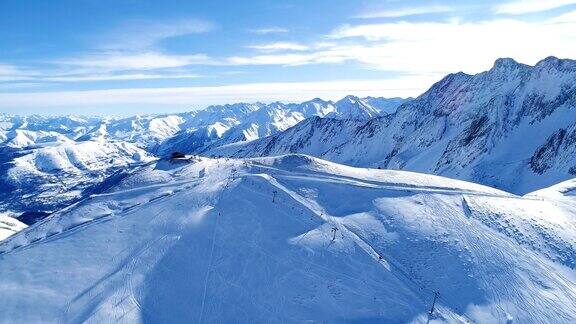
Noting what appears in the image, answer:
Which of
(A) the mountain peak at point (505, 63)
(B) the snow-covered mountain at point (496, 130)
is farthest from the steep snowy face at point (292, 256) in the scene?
(A) the mountain peak at point (505, 63)

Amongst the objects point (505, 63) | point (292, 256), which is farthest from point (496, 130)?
point (292, 256)

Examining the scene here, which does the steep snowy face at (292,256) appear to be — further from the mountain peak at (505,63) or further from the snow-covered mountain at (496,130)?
the mountain peak at (505,63)

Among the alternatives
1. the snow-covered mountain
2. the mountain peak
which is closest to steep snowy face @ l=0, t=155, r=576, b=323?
the snow-covered mountain

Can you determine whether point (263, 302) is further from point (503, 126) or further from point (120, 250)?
point (503, 126)

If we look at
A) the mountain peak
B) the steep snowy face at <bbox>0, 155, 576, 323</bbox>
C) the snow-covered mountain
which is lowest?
the snow-covered mountain

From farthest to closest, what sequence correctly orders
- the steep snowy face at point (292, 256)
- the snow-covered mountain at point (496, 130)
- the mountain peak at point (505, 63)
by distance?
Answer: the mountain peak at point (505, 63), the snow-covered mountain at point (496, 130), the steep snowy face at point (292, 256)

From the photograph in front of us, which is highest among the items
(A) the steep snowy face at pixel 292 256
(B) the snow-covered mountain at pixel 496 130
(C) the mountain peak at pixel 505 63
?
(A) the steep snowy face at pixel 292 256

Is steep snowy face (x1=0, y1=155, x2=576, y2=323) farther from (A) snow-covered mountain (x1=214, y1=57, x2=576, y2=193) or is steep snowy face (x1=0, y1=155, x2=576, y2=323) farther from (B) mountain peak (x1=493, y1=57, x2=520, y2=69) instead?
(B) mountain peak (x1=493, y1=57, x2=520, y2=69)

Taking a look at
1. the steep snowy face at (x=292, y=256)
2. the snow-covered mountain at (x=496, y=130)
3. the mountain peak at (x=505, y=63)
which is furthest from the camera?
the mountain peak at (x=505, y=63)
